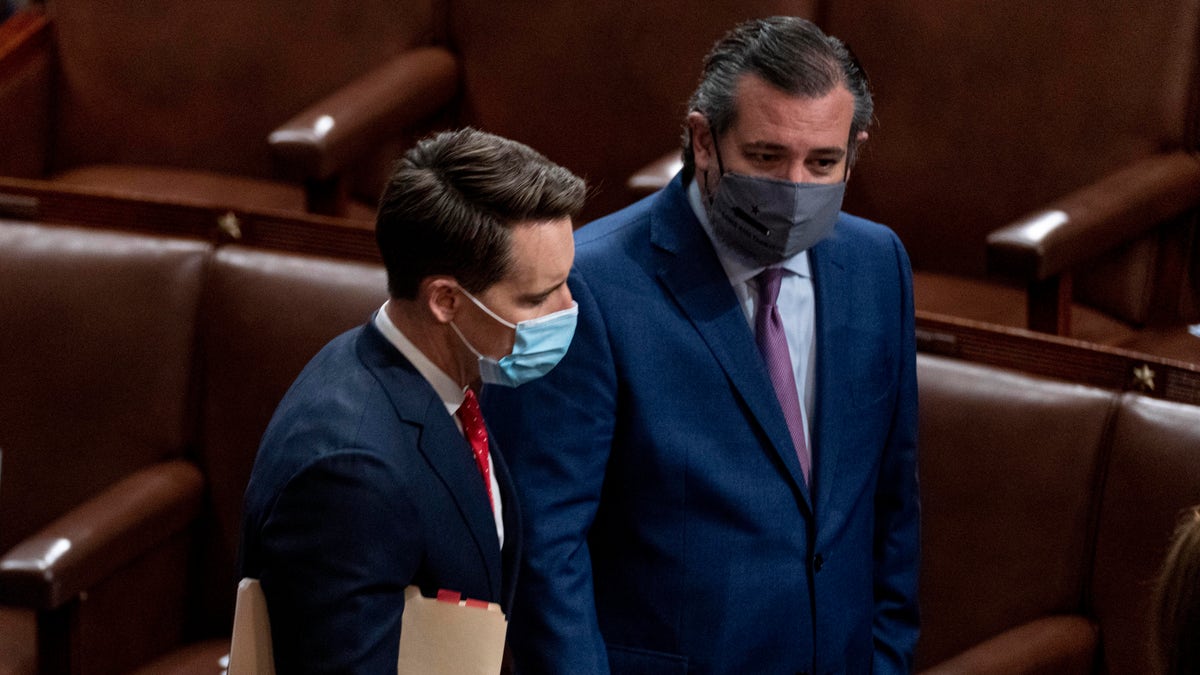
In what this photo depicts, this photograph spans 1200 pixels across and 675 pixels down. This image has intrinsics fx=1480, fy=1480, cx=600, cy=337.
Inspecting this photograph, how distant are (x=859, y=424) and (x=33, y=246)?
2.49 ft

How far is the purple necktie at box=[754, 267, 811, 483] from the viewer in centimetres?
87

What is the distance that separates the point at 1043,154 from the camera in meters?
1.33

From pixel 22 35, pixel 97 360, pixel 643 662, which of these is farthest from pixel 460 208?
pixel 22 35

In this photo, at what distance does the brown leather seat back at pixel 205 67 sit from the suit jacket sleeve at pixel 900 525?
79 cm

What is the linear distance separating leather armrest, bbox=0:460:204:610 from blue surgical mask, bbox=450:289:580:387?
Answer: 482mm

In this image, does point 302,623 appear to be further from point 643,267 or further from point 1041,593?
point 1041,593

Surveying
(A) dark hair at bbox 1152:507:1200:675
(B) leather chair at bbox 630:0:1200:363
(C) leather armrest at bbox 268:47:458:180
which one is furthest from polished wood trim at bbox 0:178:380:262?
(A) dark hair at bbox 1152:507:1200:675

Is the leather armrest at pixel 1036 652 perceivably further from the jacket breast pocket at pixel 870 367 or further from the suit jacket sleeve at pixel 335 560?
the suit jacket sleeve at pixel 335 560

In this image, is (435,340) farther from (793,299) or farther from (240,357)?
(240,357)

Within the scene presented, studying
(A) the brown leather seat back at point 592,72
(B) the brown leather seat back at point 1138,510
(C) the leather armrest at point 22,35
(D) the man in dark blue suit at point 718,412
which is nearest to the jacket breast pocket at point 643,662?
(D) the man in dark blue suit at point 718,412

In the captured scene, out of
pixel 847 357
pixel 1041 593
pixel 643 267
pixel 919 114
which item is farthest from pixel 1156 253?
pixel 643 267

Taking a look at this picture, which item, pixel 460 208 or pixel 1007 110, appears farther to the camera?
pixel 1007 110

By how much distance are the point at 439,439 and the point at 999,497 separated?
53cm

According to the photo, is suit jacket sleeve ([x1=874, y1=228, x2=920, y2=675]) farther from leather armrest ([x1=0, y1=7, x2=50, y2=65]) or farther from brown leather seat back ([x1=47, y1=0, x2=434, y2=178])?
leather armrest ([x1=0, y1=7, x2=50, y2=65])
